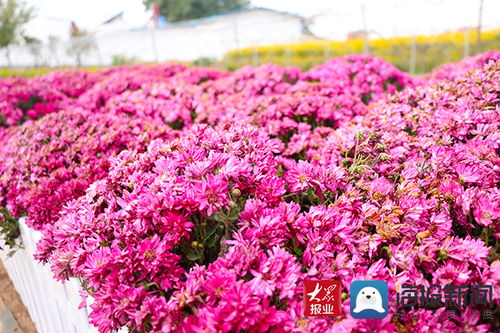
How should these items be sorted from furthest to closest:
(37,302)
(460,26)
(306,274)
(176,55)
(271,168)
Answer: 1. (176,55)
2. (460,26)
3. (37,302)
4. (271,168)
5. (306,274)

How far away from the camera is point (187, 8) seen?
46906 mm

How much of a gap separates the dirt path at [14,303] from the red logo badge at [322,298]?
2.66 meters

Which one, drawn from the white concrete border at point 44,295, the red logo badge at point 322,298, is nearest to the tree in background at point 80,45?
the white concrete border at point 44,295

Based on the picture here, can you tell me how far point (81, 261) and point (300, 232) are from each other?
0.84 meters

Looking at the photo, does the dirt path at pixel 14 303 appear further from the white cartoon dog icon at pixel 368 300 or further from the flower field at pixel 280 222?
the white cartoon dog icon at pixel 368 300

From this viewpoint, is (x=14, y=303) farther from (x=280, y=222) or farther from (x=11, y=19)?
(x=11, y=19)

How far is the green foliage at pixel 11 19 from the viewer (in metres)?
31.6

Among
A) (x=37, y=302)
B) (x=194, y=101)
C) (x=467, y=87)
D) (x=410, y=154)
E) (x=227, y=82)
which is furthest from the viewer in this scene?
(x=227, y=82)

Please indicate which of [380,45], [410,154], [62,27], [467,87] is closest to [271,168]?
[410,154]

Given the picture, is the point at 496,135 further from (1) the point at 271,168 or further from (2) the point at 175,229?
(2) the point at 175,229

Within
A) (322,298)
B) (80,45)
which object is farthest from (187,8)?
(322,298)

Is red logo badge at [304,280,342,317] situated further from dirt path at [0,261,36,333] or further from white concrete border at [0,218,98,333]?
dirt path at [0,261,36,333]

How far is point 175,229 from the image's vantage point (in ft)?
4.38

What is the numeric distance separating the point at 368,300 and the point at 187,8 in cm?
5055
